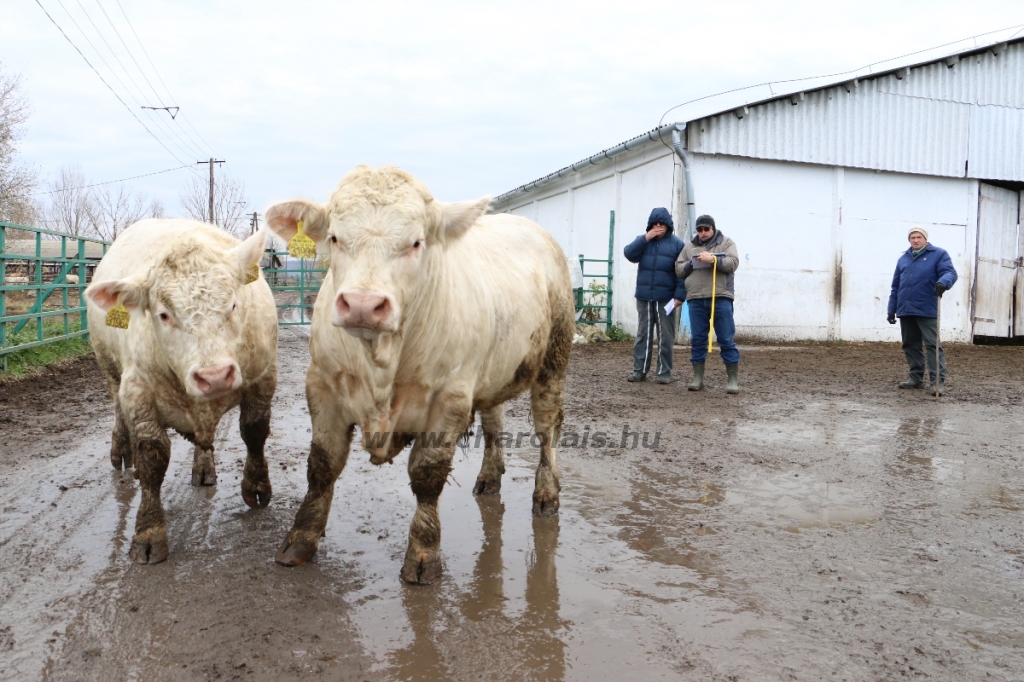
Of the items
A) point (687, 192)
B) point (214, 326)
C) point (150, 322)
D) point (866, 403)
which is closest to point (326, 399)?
point (214, 326)

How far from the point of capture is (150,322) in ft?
12.5

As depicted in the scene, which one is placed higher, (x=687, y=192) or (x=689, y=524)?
(x=687, y=192)

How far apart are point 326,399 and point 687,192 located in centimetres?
1125

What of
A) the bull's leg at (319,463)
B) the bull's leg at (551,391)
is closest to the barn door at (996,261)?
the bull's leg at (551,391)

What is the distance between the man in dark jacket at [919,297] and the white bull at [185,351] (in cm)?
778

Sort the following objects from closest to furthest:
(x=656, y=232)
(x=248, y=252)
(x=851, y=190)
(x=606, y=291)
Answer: (x=248, y=252) → (x=656, y=232) → (x=851, y=190) → (x=606, y=291)

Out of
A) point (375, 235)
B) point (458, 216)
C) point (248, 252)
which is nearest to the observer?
point (375, 235)

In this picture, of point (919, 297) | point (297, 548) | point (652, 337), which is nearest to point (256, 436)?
point (297, 548)

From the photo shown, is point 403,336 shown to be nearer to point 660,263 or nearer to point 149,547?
point 149,547

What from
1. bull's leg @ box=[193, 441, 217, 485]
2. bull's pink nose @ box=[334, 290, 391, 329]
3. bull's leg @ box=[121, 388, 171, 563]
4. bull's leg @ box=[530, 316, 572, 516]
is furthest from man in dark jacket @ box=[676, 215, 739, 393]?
bull's pink nose @ box=[334, 290, 391, 329]

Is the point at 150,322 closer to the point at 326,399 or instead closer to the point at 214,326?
the point at 214,326

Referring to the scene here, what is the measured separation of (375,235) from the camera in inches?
123

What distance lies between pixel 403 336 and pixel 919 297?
7874mm

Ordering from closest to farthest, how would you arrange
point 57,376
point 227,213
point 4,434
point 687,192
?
point 4,434, point 57,376, point 687,192, point 227,213
